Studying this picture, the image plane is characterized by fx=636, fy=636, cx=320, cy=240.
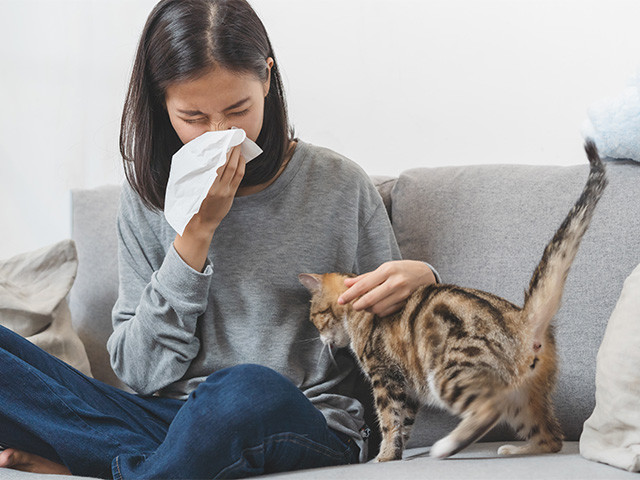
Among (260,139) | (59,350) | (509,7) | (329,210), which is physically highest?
(509,7)

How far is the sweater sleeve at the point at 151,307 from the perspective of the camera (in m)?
1.17

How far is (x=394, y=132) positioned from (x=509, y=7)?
44 cm

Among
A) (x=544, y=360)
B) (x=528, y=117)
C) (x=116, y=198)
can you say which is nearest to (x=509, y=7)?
(x=528, y=117)

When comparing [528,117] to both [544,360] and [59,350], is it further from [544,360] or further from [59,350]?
[59,350]

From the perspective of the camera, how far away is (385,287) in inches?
45.8

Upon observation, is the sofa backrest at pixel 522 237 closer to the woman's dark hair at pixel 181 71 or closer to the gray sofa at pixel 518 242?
the gray sofa at pixel 518 242

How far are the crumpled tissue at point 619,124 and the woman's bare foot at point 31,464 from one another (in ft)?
4.04

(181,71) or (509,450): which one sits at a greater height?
(181,71)

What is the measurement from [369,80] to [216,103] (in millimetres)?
789

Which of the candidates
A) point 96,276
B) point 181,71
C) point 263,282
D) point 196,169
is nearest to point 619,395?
point 263,282

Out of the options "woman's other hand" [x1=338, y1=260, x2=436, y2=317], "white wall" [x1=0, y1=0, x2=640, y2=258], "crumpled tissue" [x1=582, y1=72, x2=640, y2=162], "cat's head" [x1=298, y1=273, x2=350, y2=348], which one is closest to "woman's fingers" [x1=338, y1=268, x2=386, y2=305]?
"woman's other hand" [x1=338, y1=260, x2=436, y2=317]

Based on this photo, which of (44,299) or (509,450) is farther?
(44,299)

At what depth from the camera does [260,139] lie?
52.4 inches

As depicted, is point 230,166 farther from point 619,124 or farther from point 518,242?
point 619,124
